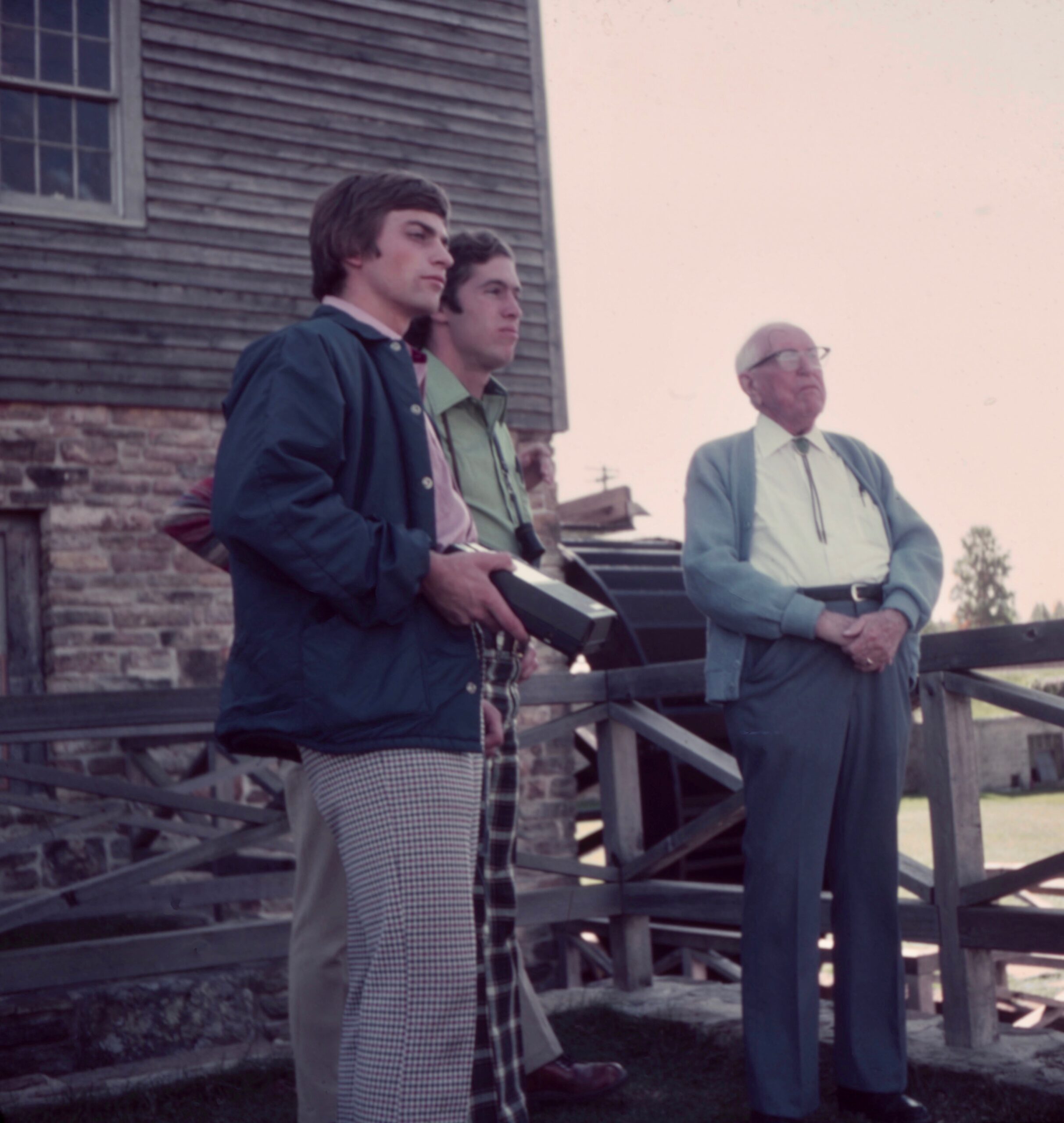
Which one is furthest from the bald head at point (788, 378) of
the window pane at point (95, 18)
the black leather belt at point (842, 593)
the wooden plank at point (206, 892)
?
the window pane at point (95, 18)

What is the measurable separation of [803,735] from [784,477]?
1.95 feet

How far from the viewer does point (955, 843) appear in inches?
134

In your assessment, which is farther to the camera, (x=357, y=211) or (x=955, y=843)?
(x=955, y=843)

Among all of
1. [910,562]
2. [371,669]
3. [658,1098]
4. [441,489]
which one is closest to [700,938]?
[658,1098]

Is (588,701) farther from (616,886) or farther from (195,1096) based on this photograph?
(195,1096)

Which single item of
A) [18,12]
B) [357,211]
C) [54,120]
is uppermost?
[18,12]

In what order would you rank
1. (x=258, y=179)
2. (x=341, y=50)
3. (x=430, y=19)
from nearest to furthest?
1. (x=258, y=179)
2. (x=341, y=50)
3. (x=430, y=19)

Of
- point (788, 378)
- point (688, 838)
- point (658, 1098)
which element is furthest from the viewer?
point (688, 838)

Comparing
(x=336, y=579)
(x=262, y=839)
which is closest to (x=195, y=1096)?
(x=262, y=839)

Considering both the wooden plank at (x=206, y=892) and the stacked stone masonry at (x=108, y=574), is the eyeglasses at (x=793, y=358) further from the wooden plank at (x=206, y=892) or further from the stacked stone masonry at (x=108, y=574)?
the stacked stone masonry at (x=108, y=574)

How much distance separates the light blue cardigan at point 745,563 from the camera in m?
2.80

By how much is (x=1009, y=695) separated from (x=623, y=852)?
1593 mm

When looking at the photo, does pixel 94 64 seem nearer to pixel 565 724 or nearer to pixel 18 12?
pixel 18 12

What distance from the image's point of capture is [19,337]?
7020mm
